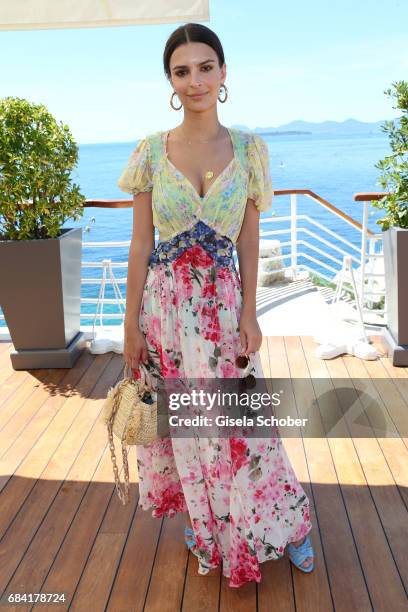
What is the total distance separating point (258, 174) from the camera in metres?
1.80

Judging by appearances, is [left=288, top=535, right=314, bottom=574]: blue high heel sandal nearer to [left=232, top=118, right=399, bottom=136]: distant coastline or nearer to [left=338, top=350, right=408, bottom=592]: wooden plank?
[left=338, top=350, right=408, bottom=592]: wooden plank

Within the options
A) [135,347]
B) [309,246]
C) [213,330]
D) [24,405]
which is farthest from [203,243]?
[309,246]

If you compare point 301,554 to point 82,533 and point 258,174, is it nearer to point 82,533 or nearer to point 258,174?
point 82,533

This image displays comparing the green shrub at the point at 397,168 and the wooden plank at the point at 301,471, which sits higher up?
the green shrub at the point at 397,168

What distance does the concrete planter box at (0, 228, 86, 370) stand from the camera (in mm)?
3553

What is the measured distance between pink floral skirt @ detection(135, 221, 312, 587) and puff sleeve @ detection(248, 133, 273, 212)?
156 mm

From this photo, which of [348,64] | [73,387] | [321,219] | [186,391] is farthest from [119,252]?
[348,64]

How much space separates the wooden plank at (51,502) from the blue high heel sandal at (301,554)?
0.83 metres

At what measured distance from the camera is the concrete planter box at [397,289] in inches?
134

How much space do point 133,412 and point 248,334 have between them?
42 cm

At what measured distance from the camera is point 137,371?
6.38 ft

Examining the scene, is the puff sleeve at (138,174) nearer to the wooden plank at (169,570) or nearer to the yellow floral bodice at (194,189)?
the yellow floral bodice at (194,189)

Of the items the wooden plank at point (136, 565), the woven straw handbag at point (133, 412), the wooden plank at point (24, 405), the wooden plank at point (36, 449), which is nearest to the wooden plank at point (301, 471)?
the wooden plank at point (136, 565)

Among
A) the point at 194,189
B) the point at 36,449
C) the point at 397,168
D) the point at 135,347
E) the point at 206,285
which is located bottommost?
the point at 36,449
